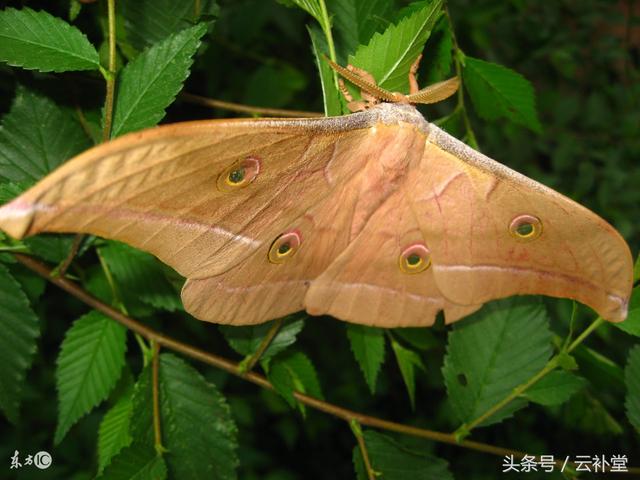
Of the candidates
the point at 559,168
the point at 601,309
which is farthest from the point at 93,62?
the point at 559,168

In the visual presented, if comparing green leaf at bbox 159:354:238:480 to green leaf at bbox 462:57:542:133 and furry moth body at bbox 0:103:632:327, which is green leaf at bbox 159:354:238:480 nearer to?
furry moth body at bbox 0:103:632:327

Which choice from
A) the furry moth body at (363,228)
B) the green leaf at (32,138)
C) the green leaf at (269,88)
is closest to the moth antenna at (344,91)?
the furry moth body at (363,228)

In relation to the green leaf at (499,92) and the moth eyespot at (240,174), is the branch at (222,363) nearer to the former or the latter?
the moth eyespot at (240,174)

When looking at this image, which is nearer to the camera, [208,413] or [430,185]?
[430,185]

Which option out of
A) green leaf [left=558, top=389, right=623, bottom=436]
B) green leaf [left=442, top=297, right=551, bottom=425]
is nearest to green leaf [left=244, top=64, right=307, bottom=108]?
green leaf [left=442, top=297, right=551, bottom=425]

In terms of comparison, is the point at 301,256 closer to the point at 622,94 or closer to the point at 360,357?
the point at 360,357
